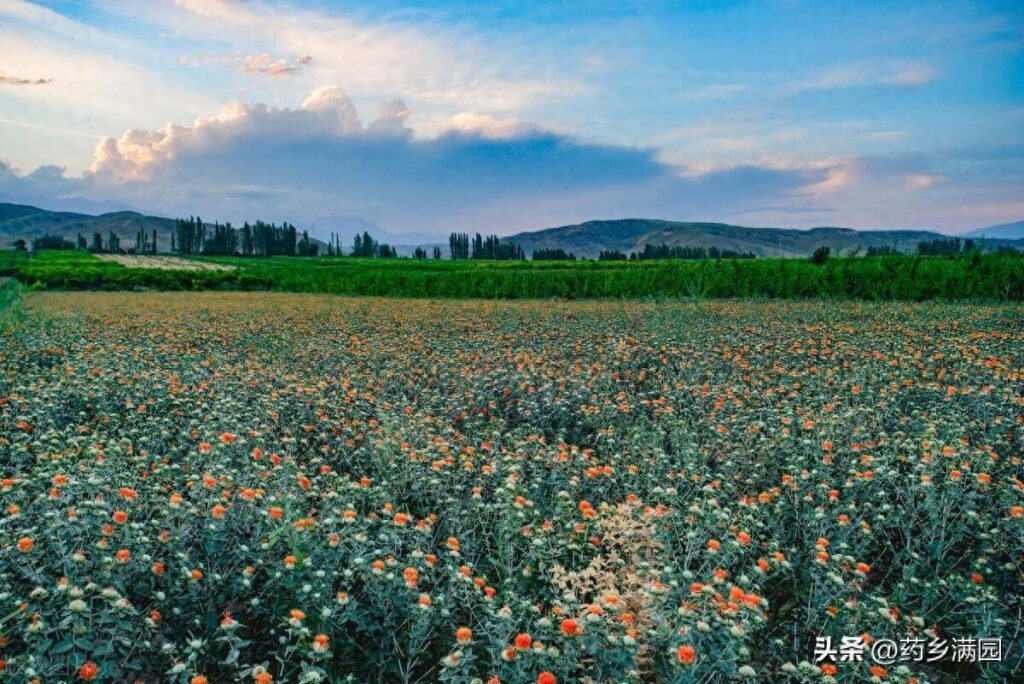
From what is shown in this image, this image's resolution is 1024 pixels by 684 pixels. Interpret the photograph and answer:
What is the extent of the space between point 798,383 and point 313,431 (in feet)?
20.1

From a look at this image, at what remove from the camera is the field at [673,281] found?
1001 inches

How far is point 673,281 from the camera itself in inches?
1348

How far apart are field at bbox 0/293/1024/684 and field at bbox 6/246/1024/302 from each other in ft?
22.4

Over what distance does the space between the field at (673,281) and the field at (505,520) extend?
22.4 feet

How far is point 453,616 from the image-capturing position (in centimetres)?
383

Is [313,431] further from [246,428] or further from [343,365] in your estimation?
[343,365]

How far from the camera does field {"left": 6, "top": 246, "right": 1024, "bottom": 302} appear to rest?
25.4 meters

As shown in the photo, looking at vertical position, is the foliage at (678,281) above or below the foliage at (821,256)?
below

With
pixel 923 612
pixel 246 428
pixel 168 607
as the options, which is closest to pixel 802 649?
pixel 923 612

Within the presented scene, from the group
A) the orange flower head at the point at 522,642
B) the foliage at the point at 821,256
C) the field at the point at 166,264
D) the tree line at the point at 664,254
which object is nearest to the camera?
the orange flower head at the point at 522,642

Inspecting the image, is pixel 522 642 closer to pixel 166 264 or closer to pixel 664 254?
pixel 166 264

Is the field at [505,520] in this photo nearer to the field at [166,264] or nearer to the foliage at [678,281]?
the foliage at [678,281]

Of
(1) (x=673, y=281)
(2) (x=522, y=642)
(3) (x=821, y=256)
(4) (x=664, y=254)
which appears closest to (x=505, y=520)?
(2) (x=522, y=642)

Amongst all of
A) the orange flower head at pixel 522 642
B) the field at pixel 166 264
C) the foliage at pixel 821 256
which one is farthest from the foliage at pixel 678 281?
the field at pixel 166 264
